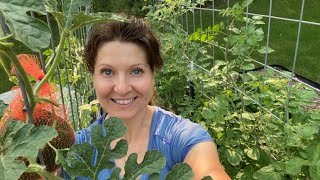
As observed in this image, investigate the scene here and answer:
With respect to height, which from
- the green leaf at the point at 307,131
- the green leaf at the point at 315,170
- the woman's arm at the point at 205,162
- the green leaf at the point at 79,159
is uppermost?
the green leaf at the point at 79,159

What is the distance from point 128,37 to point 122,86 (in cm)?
18

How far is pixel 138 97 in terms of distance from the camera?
1.52m

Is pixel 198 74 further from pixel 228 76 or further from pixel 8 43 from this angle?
pixel 8 43

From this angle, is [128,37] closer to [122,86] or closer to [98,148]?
[122,86]

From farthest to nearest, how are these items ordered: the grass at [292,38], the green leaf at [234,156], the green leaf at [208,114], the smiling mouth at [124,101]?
1. the grass at [292,38]
2. the green leaf at [208,114]
3. the green leaf at [234,156]
4. the smiling mouth at [124,101]

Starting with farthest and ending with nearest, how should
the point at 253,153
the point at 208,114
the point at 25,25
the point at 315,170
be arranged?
the point at 208,114
the point at 253,153
the point at 315,170
the point at 25,25

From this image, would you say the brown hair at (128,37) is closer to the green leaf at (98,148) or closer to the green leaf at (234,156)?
the green leaf at (234,156)

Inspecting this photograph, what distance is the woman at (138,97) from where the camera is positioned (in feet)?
4.89

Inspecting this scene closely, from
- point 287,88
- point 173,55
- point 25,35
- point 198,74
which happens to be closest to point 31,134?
point 25,35

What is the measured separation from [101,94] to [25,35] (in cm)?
100

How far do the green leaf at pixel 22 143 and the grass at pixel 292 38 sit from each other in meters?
3.68

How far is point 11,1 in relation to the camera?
55cm

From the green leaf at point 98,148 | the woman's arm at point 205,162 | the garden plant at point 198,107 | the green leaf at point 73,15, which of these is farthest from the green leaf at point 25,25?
the woman's arm at point 205,162

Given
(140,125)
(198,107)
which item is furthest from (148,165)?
(198,107)
